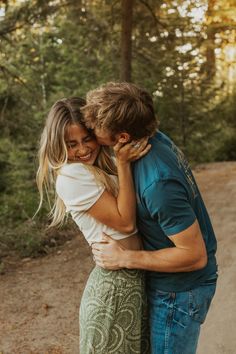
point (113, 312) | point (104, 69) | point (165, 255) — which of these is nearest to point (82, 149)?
point (165, 255)

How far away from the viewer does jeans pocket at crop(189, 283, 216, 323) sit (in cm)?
202

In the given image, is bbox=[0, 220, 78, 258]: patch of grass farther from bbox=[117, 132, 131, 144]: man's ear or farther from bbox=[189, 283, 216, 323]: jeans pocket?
bbox=[117, 132, 131, 144]: man's ear

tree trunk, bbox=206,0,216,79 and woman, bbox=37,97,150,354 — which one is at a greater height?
tree trunk, bbox=206,0,216,79

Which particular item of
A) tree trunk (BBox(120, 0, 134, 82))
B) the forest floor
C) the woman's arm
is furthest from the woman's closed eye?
tree trunk (BBox(120, 0, 134, 82))

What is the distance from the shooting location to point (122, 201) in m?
1.95

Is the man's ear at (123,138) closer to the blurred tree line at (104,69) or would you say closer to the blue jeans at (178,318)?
the blue jeans at (178,318)

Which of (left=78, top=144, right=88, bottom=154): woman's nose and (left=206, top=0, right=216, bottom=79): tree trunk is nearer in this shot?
(left=78, top=144, right=88, bottom=154): woman's nose

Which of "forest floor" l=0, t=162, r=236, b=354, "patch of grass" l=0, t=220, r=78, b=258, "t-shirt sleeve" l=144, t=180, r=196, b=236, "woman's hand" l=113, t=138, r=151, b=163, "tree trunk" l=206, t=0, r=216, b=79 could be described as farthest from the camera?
"tree trunk" l=206, t=0, r=216, b=79

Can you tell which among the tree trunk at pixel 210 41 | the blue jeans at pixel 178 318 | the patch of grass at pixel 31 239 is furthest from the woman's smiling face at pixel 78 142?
the tree trunk at pixel 210 41

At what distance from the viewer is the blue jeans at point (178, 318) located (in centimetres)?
201

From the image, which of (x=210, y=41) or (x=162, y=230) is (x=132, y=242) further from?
(x=210, y=41)

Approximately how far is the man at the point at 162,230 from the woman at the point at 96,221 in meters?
0.06

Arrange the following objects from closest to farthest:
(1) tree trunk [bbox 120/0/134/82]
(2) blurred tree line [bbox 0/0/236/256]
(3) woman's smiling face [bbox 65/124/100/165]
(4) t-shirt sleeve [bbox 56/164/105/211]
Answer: (4) t-shirt sleeve [bbox 56/164/105/211] → (3) woman's smiling face [bbox 65/124/100/165] → (2) blurred tree line [bbox 0/0/236/256] → (1) tree trunk [bbox 120/0/134/82]

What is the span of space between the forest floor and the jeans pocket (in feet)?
6.84
